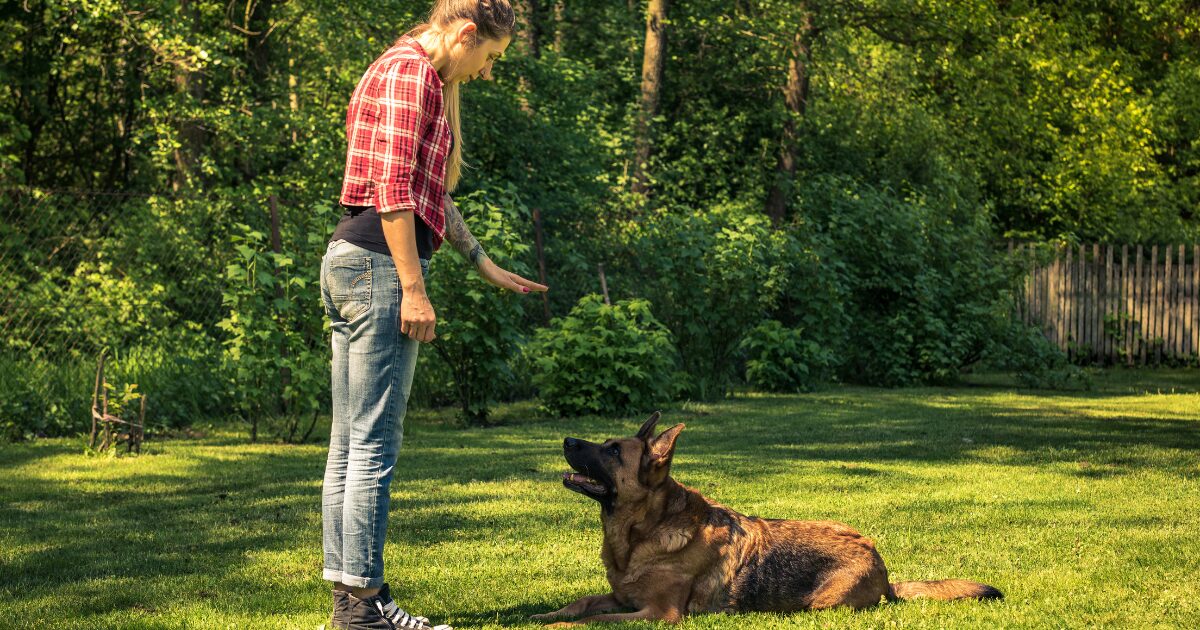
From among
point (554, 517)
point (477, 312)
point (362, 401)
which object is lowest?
point (554, 517)

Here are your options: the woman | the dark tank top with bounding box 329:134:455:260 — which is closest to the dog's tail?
the woman

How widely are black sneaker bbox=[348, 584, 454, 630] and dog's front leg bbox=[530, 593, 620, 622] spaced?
21.0 inches

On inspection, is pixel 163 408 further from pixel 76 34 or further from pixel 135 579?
pixel 76 34

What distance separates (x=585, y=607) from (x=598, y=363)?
8066 mm

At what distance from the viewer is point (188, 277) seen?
1318 cm

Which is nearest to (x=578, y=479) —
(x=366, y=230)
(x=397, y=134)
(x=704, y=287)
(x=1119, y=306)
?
(x=366, y=230)

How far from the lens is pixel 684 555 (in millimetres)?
4871

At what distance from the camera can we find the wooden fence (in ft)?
71.8

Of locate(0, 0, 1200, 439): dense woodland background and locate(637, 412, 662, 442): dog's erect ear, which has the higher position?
locate(0, 0, 1200, 439): dense woodland background

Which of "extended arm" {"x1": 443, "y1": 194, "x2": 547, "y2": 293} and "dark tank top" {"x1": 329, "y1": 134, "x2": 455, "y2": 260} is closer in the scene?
"dark tank top" {"x1": 329, "y1": 134, "x2": 455, "y2": 260}

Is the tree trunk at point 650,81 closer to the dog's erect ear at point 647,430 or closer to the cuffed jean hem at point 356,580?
the dog's erect ear at point 647,430

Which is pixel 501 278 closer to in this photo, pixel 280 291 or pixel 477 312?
pixel 280 291

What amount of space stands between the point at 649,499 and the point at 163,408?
8291 mm

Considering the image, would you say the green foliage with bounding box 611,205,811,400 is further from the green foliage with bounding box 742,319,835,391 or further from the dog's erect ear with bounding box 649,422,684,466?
the dog's erect ear with bounding box 649,422,684,466
